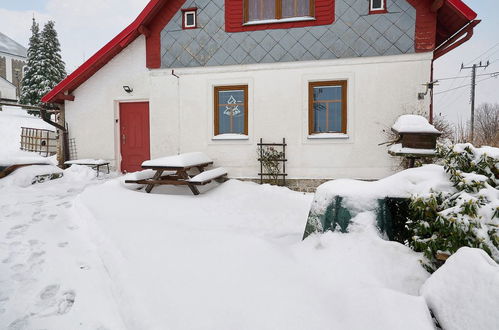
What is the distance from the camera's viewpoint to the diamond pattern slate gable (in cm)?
667

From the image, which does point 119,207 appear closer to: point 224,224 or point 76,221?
point 76,221

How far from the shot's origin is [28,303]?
94.5 inches

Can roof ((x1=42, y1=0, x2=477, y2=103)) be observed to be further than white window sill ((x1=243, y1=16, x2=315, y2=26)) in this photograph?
No

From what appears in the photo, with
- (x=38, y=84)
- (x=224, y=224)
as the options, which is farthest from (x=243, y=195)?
(x=38, y=84)

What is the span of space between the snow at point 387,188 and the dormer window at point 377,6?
5.01 meters

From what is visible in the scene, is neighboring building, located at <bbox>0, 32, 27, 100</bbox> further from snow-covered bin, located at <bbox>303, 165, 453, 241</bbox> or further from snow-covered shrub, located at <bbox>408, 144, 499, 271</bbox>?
snow-covered shrub, located at <bbox>408, 144, 499, 271</bbox>

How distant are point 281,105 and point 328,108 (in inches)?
42.7

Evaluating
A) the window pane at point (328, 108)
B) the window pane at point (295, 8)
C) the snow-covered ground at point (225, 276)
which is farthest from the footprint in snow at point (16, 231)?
the window pane at point (295, 8)

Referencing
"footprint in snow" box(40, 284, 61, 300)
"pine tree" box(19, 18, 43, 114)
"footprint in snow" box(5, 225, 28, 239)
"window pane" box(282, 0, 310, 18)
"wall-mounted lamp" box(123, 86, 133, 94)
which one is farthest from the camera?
"pine tree" box(19, 18, 43, 114)

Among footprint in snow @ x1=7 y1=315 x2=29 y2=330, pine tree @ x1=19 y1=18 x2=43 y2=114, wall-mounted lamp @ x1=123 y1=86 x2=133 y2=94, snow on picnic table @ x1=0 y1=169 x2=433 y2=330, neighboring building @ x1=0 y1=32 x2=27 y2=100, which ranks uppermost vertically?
neighboring building @ x1=0 y1=32 x2=27 y2=100

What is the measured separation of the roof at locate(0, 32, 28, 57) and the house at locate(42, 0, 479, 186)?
4385 centimetres

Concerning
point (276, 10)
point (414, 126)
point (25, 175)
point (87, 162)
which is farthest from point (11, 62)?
point (414, 126)

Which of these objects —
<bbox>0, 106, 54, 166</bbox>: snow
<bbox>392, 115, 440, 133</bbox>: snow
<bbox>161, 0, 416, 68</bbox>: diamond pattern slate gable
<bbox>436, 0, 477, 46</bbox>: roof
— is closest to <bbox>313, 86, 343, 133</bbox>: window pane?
<bbox>161, 0, 416, 68</bbox>: diamond pattern slate gable

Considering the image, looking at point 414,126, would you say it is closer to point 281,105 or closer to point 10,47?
point 281,105
